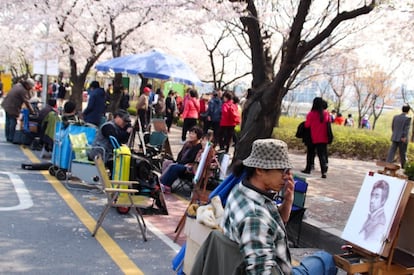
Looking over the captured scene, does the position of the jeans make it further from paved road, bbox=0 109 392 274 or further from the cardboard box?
the cardboard box

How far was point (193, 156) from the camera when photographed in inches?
318

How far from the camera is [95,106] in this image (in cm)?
1153

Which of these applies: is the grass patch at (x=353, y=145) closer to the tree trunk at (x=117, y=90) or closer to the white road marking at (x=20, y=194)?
the tree trunk at (x=117, y=90)

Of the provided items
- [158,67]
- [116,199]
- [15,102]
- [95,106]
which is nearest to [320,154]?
[158,67]

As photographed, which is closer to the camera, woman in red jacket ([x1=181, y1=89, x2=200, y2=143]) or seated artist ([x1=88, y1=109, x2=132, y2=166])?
seated artist ([x1=88, y1=109, x2=132, y2=166])

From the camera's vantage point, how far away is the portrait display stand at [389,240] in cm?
334

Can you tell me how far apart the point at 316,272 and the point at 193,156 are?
16.6 ft

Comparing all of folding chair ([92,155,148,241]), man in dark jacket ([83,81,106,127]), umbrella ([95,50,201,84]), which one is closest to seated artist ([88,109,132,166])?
folding chair ([92,155,148,241])

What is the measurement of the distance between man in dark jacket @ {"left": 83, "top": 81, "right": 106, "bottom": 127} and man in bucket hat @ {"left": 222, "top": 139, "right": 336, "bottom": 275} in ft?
29.3

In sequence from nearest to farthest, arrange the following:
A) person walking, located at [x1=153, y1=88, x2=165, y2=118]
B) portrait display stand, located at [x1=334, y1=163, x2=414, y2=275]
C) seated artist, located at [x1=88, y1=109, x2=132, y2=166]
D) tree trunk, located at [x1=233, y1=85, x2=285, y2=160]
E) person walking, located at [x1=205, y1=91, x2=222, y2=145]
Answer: portrait display stand, located at [x1=334, y1=163, x2=414, y2=275], seated artist, located at [x1=88, y1=109, x2=132, y2=166], tree trunk, located at [x1=233, y1=85, x2=285, y2=160], person walking, located at [x1=205, y1=91, x2=222, y2=145], person walking, located at [x1=153, y1=88, x2=165, y2=118]

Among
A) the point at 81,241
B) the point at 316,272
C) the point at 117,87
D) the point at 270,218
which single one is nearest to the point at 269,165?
the point at 270,218

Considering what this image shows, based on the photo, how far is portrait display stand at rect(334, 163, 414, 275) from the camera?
3338 mm

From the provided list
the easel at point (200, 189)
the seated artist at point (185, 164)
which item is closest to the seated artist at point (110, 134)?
the seated artist at point (185, 164)

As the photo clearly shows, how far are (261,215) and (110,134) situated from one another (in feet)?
18.4
